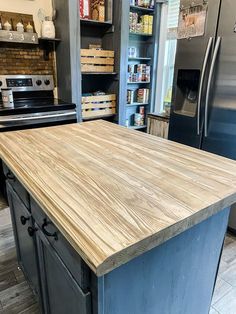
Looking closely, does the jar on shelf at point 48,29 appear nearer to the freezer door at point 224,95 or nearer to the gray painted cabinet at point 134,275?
the freezer door at point 224,95

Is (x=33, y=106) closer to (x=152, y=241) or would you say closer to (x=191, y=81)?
(x=191, y=81)

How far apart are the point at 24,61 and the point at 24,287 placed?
239 cm

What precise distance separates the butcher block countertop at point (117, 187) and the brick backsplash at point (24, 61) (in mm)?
1758

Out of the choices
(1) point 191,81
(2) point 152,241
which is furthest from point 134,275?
(1) point 191,81

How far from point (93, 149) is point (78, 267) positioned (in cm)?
65

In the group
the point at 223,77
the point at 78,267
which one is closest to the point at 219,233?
the point at 78,267

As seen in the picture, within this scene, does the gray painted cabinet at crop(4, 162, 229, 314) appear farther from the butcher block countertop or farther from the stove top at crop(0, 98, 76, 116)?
the stove top at crop(0, 98, 76, 116)

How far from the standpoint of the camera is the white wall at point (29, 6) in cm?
268

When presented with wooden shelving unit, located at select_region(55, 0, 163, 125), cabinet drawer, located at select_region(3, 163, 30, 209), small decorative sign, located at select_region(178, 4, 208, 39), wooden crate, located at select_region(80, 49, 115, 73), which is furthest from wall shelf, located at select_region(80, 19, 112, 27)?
cabinet drawer, located at select_region(3, 163, 30, 209)

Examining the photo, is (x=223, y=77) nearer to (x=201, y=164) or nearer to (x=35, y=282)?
(x=201, y=164)

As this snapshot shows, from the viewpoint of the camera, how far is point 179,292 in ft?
3.16

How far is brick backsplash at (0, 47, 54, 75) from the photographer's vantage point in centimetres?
281

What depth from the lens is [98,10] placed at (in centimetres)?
303

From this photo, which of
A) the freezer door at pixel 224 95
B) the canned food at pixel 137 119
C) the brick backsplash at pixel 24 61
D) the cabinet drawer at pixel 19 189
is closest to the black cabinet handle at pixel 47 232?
the cabinet drawer at pixel 19 189
